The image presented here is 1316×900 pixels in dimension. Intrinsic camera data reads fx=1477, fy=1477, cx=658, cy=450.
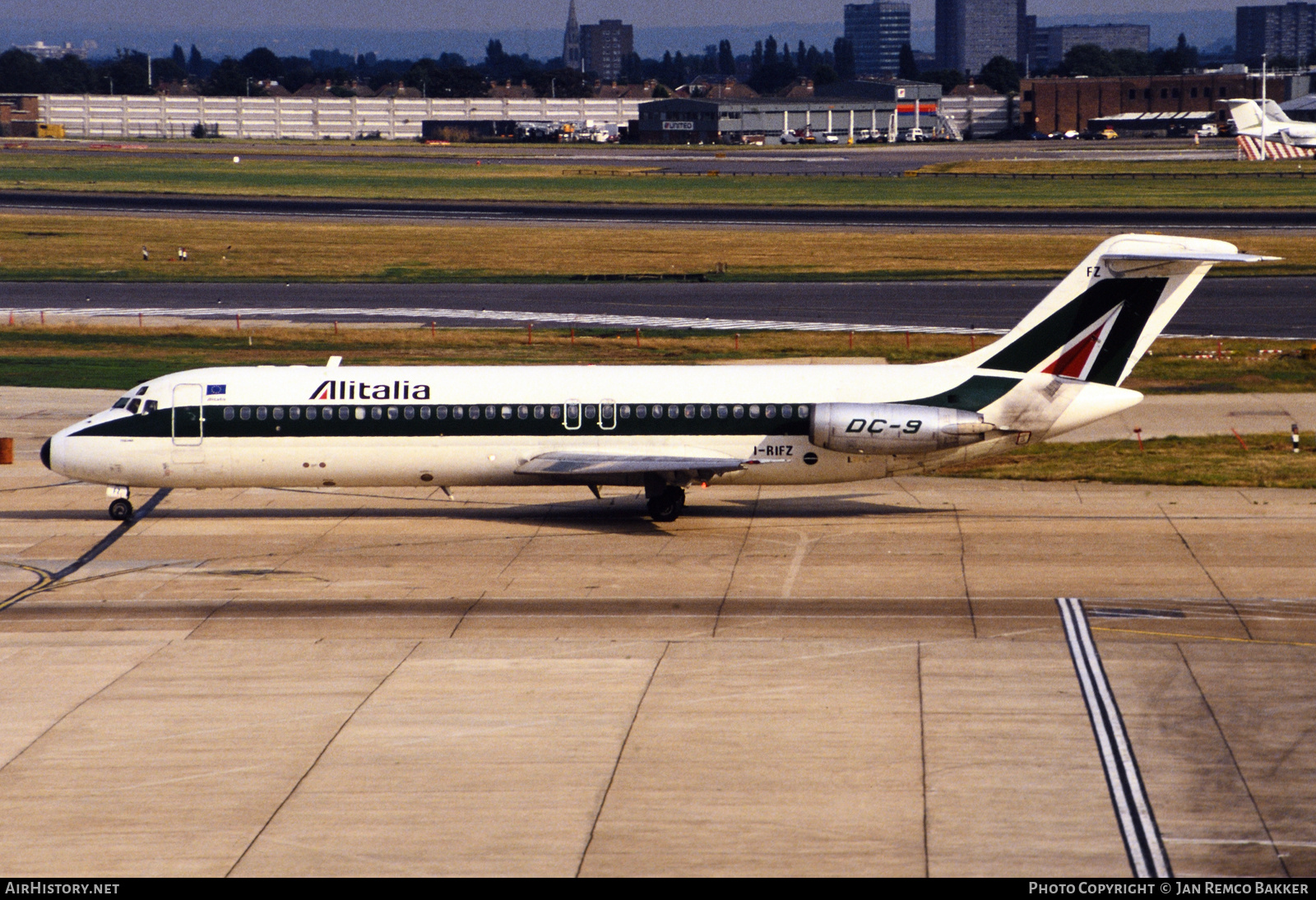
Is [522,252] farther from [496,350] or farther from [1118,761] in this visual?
[1118,761]

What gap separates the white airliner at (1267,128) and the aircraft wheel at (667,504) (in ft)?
420

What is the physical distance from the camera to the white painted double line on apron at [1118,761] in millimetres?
16250

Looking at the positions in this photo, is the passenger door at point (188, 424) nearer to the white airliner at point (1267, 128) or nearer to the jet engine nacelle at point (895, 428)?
the jet engine nacelle at point (895, 428)

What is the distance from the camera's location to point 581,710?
21062 millimetres

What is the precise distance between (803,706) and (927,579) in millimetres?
7628

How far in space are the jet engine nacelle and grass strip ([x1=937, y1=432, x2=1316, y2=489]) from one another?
14.0ft

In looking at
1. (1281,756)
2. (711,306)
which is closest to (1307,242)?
(711,306)

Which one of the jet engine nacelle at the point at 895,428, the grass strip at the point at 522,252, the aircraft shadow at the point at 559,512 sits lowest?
the aircraft shadow at the point at 559,512

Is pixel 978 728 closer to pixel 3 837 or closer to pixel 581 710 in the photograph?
pixel 581 710

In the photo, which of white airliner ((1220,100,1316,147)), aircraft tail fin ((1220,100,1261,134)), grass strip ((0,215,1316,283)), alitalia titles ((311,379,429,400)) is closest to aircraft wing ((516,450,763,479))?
alitalia titles ((311,379,429,400))

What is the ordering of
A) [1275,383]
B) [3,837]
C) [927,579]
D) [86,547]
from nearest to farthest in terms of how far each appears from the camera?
[3,837]
[927,579]
[86,547]
[1275,383]

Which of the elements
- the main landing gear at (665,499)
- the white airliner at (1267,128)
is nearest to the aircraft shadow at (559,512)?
the main landing gear at (665,499)

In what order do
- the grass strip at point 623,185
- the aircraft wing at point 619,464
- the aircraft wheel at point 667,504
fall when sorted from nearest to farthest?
1. the aircraft wing at point 619,464
2. the aircraft wheel at point 667,504
3. the grass strip at point 623,185

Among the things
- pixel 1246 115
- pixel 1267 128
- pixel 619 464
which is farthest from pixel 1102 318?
pixel 1267 128
